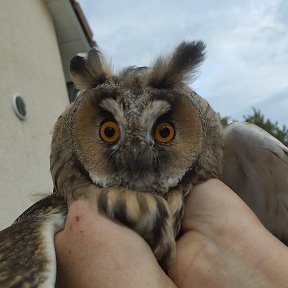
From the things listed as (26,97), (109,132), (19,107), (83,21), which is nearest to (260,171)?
(109,132)

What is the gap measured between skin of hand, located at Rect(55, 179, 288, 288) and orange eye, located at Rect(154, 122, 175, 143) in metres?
0.34

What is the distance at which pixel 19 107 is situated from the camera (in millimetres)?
5457

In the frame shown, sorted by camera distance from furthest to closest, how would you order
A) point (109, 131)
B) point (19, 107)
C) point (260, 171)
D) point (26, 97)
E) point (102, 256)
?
point (26, 97) → point (19, 107) → point (260, 171) → point (109, 131) → point (102, 256)

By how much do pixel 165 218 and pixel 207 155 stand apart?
402 mm

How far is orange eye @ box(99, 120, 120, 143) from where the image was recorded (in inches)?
72.3

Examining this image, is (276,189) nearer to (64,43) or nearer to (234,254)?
(234,254)

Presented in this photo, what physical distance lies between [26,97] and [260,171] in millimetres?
4280

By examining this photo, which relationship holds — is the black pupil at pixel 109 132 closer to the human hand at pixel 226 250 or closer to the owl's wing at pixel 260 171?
the human hand at pixel 226 250

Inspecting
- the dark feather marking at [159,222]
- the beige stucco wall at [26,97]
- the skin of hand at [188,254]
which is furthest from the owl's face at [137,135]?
the beige stucco wall at [26,97]

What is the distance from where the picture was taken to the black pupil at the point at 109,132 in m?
1.84

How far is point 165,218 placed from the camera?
1749 mm

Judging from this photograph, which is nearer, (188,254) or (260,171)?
(188,254)

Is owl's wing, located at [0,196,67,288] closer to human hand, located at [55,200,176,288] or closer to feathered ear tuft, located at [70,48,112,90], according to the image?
human hand, located at [55,200,176,288]

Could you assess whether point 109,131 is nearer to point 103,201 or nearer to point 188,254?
point 103,201
